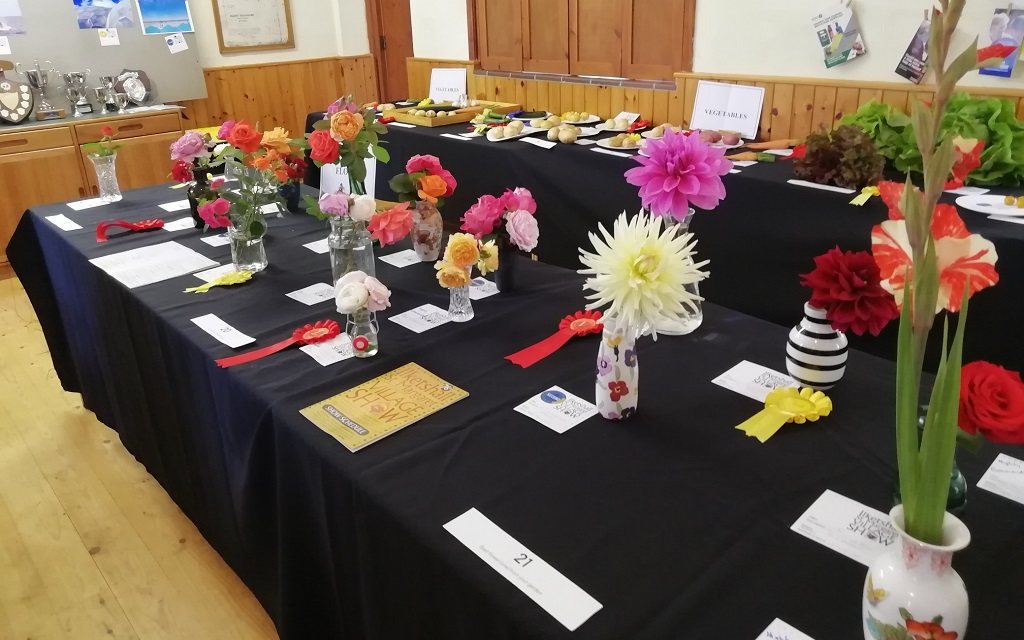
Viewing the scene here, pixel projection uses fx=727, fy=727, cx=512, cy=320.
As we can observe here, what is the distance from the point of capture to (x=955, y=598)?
25.3 inches

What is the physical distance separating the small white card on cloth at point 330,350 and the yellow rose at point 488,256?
0.31 m

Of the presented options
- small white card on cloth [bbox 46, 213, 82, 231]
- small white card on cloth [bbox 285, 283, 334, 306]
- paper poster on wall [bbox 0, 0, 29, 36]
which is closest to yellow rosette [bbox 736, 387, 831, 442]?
small white card on cloth [bbox 285, 283, 334, 306]

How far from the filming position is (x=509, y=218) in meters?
1.53

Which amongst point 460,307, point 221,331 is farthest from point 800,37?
point 221,331

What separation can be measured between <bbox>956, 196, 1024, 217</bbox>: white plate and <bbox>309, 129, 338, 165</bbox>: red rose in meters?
1.70

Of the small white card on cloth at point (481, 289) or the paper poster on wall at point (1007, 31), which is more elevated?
the paper poster on wall at point (1007, 31)

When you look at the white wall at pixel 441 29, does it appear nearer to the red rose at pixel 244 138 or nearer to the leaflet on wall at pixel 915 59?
the leaflet on wall at pixel 915 59

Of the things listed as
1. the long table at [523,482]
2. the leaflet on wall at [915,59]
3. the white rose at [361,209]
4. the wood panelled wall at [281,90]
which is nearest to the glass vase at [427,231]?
the long table at [523,482]

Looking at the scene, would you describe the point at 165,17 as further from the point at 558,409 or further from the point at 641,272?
the point at 641,272

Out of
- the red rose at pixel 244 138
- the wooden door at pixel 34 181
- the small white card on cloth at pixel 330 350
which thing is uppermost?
the red rose at pixel 244 138

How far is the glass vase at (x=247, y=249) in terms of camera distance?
181 centimetres

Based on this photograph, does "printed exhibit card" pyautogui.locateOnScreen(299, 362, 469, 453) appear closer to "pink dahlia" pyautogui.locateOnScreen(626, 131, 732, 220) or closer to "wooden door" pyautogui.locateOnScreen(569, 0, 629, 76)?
"pink dahlia" pyautogui.locateOnScreen(626, 131, 732, 220)

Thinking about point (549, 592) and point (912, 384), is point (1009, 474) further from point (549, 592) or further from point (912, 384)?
point (549, 592)

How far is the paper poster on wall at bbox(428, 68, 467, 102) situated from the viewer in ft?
14.4
